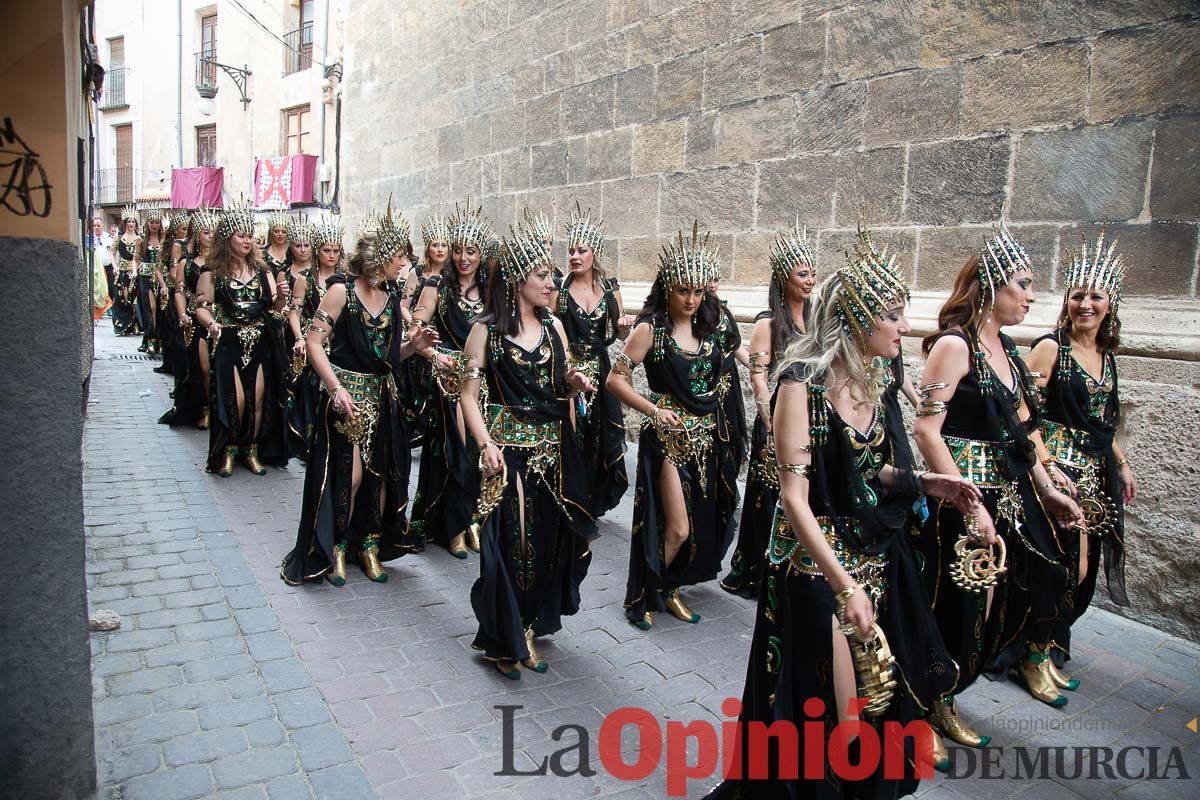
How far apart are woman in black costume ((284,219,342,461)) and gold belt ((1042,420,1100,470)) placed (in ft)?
17.9

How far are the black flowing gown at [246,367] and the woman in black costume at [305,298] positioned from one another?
132mm

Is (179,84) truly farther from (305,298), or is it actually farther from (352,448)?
(352,448)

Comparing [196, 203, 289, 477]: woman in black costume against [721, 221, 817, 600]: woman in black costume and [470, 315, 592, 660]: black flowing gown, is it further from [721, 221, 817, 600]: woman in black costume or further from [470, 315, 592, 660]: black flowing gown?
[721, 221, 817, 600]: woman in black costume

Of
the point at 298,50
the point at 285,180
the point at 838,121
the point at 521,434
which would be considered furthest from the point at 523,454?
the point at 298,50

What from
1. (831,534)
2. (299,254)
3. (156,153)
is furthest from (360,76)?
(156,153)

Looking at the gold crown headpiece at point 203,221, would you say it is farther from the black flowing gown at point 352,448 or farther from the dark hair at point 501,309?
the dark hair at point 501,309

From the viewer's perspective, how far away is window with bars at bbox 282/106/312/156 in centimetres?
2461

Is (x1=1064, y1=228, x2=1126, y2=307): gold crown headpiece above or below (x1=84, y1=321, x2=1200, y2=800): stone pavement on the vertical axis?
above

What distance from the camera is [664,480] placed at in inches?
194

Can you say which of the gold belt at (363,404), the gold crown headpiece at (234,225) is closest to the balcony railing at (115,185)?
the gold crown headpiece at (234,225)

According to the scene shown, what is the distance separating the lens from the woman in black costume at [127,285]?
1783 cm

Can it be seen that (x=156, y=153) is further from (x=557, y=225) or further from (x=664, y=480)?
(x=664, y=480)

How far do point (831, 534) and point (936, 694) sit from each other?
995 mm

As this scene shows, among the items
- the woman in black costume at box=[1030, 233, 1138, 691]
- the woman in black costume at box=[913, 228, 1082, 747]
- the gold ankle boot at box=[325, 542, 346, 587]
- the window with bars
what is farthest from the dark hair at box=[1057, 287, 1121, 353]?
the window with bars
